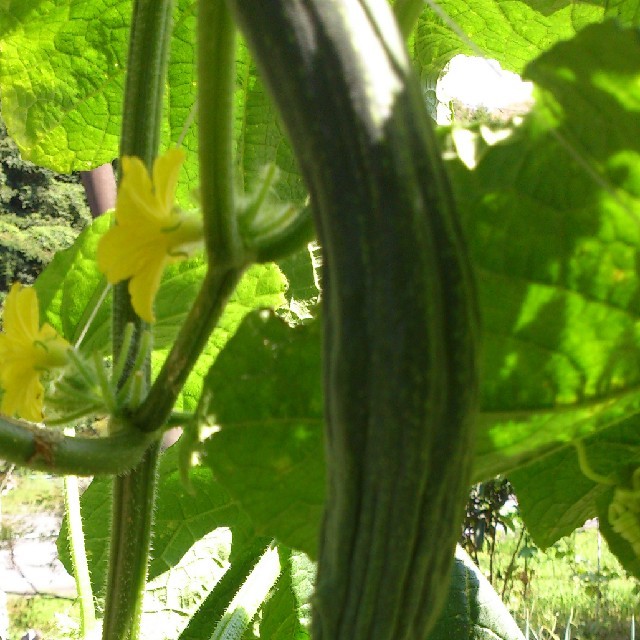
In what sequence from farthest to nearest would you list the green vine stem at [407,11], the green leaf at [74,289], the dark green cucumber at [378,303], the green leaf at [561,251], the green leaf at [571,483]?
the green leaf at [74,289] < the green leaf at [571,483] < the green vine stem at [407,11] < the green leaf at [561,251] < the dark green cucumber at [378,303]

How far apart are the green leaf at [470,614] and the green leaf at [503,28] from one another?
1.91ft

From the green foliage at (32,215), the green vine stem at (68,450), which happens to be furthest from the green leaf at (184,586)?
the green foliage at (32,215)

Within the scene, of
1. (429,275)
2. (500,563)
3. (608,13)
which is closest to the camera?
(429,275)

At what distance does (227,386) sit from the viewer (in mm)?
559

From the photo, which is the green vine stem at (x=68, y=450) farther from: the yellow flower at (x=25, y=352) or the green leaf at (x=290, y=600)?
the green leaf at (x=290, y=600)

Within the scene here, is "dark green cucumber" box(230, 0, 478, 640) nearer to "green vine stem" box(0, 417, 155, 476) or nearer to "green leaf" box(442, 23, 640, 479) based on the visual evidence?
"green leaf" box(442, 23, 640, 479)

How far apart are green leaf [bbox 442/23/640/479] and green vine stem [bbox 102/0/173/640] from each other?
0.26 metres

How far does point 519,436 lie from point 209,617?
26.1 inches

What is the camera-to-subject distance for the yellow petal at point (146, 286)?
0.56 meters

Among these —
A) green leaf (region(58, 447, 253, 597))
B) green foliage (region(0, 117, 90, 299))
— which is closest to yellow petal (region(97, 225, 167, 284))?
green leaf (region(58, 447, 253, 597))

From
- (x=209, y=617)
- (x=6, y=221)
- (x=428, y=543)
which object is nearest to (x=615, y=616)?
(x=209, y=617)

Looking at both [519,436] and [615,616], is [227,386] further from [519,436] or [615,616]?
[615,616]

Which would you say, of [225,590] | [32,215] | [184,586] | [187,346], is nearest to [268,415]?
[187,346]

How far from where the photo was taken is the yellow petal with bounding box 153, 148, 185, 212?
0.54 metres
